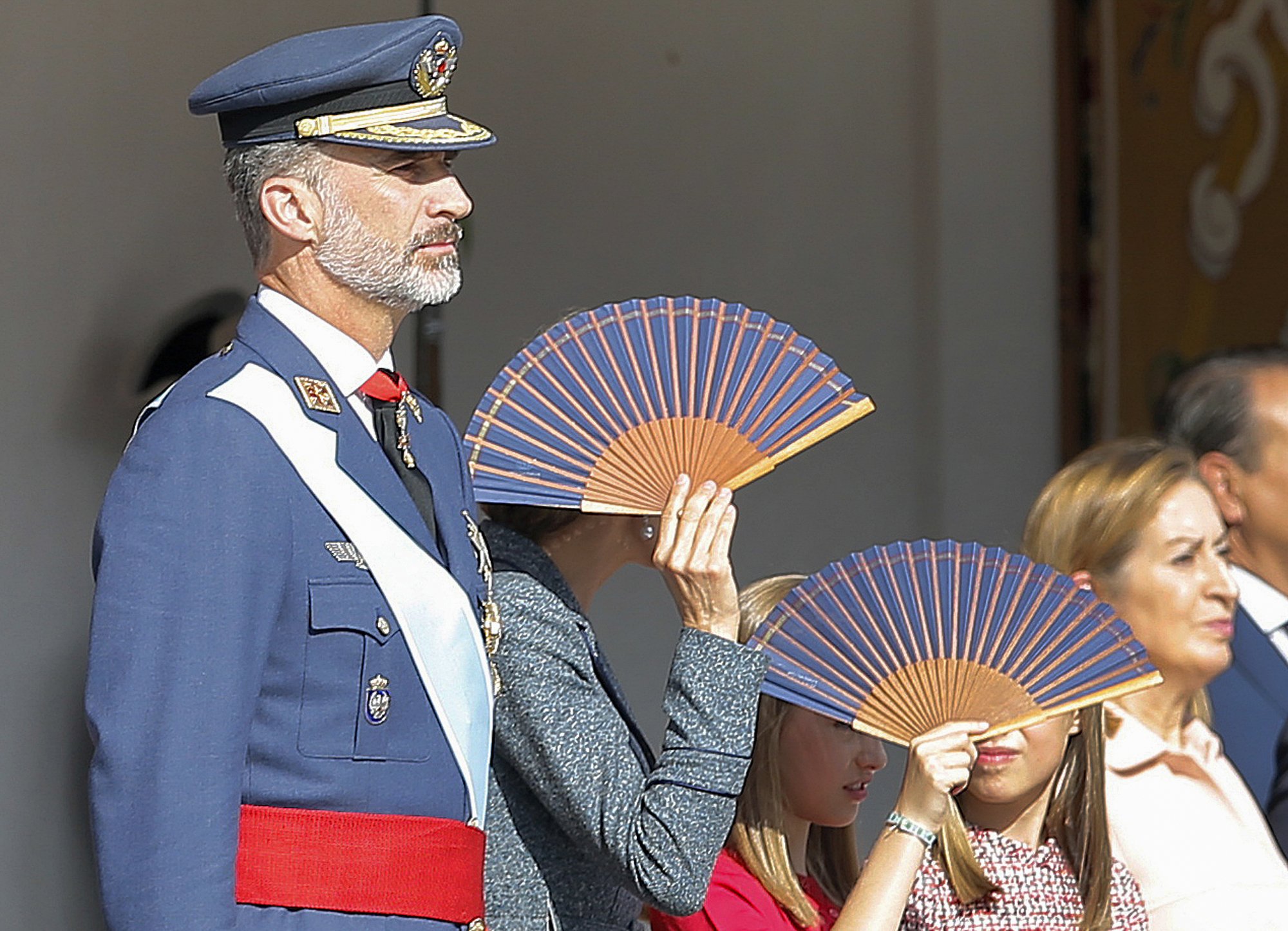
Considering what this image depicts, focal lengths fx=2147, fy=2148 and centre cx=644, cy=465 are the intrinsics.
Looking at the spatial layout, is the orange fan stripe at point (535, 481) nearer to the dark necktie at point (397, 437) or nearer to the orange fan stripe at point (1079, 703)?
the dark necktie at point (397, 437)

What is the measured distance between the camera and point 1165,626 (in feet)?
10.4

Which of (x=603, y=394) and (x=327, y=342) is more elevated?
(x=327, y=342)

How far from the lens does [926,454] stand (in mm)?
5566

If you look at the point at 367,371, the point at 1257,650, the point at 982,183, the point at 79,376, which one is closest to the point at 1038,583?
the point at 367,371

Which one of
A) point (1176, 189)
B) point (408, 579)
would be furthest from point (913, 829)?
point (1176, 189)

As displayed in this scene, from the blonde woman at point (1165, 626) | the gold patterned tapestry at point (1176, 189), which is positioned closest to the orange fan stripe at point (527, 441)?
the blonde woman at point (1165, 626)

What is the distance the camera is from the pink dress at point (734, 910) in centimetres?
268

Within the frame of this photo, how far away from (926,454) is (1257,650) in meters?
1.96

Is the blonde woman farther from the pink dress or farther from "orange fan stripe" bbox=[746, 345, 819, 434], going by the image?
"orange fan stripe" bbox=[746, 345, 819, 434]

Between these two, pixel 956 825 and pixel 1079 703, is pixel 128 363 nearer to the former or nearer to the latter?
pixel 956 825

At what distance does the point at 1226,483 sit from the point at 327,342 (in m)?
2.35

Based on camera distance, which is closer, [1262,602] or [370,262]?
→ [370,262]

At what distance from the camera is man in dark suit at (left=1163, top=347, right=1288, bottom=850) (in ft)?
11.9

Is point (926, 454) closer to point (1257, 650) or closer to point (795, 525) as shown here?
point (795, 525)
